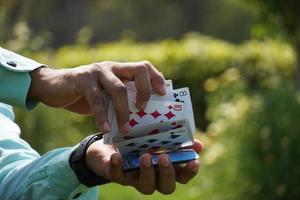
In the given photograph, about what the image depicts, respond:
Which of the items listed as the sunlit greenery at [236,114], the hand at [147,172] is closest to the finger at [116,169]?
the hand at [147,172]

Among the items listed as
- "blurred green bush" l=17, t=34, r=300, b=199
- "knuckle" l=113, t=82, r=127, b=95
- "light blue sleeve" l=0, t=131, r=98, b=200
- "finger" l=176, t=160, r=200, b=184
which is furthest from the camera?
"blurred green bush" l=17, t=34, r=300, b=199

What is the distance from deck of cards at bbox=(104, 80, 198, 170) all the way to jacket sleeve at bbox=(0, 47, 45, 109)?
19cm

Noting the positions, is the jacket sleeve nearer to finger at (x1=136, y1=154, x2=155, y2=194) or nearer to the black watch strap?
the black watch strap

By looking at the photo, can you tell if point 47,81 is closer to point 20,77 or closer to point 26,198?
point 20,77

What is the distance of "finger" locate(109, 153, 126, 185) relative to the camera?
170 cm

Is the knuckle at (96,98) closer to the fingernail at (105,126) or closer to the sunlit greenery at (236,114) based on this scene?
the fingernail at (105,126)

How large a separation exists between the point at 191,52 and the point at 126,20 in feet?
71.1


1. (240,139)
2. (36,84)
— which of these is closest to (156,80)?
(36,84)

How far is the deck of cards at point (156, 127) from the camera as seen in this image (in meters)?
1.68

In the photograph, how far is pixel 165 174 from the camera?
1685mm

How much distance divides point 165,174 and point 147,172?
0.03 m

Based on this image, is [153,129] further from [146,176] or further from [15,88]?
[15,88]

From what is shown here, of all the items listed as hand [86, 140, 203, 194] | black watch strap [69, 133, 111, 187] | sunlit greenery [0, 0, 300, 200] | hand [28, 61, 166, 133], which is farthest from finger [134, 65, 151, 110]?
sunlit greenery [0, 0, 300, 200]

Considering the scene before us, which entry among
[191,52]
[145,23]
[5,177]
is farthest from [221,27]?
[5,177]
